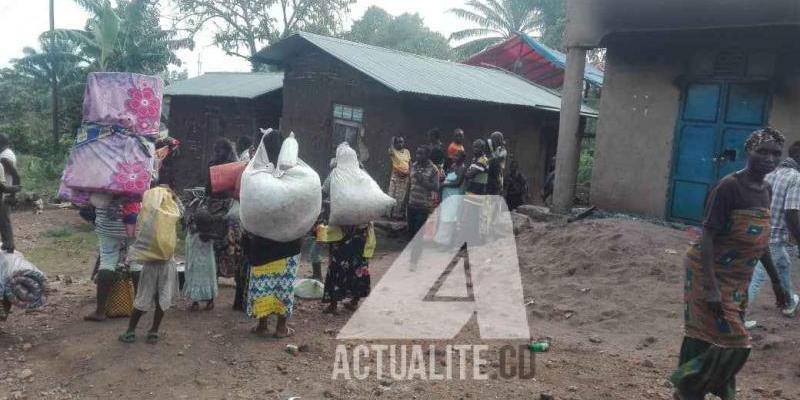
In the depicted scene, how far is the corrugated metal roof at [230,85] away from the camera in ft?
44.4

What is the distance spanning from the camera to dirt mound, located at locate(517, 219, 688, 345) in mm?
5105

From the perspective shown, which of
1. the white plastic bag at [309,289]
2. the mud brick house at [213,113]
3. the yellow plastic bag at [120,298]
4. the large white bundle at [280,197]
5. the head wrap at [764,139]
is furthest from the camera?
the mud brick house at [213,113]

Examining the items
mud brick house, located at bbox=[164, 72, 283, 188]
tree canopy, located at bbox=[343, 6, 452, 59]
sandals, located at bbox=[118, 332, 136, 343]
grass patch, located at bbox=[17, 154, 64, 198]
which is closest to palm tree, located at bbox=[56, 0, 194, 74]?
mud brick house, located at bbox=[164, 72, 283, 188]

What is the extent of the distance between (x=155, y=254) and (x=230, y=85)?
1178 centimetres

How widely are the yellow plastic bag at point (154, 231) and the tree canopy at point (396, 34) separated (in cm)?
2344

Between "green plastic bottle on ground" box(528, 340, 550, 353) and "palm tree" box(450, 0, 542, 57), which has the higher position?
"palm tree" box(450, 0, 542, 57)

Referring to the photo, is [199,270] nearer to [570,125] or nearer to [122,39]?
[570,125]

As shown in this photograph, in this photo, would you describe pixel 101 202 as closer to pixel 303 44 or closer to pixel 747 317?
pixel 747 317

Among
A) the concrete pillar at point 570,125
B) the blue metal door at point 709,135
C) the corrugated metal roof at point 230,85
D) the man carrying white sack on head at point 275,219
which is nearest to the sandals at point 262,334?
the man carrying white sack on head at point 275,219

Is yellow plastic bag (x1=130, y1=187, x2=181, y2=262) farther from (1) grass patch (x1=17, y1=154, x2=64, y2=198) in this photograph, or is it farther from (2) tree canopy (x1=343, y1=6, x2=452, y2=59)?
(2) tree canopy (x1=343, y1=6, x2=452, y2=59)

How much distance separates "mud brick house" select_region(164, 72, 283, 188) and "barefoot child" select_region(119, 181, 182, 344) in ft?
30.6

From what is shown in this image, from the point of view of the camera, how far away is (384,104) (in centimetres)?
1027

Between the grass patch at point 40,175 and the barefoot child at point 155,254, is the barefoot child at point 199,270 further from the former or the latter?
the grass patch at point 40,175

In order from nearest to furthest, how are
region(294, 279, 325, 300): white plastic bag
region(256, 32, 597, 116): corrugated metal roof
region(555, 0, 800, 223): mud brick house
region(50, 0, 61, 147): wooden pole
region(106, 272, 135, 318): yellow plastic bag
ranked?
region(106, 272, 135, 318): yellow plastic bag, region(294, 279, 325, 300): white plastic bag, region(555, 0, 800, 223): mud brick house, region(256, 32, 597, 116): corrugated metal roof, region(50, 0, 61, 147): wooden pole
